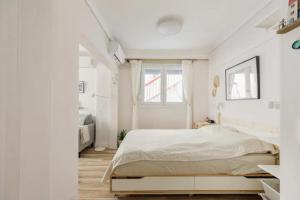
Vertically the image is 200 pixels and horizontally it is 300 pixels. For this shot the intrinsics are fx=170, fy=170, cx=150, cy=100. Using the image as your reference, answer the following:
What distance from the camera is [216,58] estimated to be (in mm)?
3988

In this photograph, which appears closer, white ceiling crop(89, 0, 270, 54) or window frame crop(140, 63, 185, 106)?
white ceiling crop(89, 0, 270, 54)

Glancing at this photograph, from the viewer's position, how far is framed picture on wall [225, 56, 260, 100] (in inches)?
98.1

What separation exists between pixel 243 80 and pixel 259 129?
83 centimetres

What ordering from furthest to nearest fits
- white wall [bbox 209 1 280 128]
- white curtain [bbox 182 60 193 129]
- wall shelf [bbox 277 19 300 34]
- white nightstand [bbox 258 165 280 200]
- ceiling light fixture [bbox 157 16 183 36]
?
white curtain [bbox 182 60 193 129], ceiling light fixture [bbox 157 16 183 36], white wall [bbox 209 1 280 128], white nightstand [bbox 258 165 280 200], wall shelf [bbox 277 19 300 34]

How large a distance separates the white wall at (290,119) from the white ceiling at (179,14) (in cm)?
164

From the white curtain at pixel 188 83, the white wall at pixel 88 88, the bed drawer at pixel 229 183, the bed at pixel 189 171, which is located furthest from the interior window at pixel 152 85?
the bed drawer at pixel 229 183

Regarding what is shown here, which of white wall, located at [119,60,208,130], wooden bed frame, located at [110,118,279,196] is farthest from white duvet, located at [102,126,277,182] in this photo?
white wall, located at [119,60,208,130]

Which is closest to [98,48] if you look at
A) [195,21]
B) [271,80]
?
[195,21]

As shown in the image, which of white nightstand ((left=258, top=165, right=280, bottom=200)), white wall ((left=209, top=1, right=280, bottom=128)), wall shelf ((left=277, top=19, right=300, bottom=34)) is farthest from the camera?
white wall ((left=209, top=1, right=280, bottom=128))

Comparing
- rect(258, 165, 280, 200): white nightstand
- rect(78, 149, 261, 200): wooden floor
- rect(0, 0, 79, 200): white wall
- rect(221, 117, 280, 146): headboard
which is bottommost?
rect(78, 149, 261, 200): wooden floor

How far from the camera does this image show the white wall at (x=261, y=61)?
2135 mm

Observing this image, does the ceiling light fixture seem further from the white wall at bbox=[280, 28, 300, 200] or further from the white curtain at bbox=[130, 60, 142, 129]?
the white wall at bbox=[280, 28, 300, 200]

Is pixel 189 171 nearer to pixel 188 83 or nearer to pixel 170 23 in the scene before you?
pixel 170 23

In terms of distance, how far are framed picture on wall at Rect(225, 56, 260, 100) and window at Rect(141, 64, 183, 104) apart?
151cm
